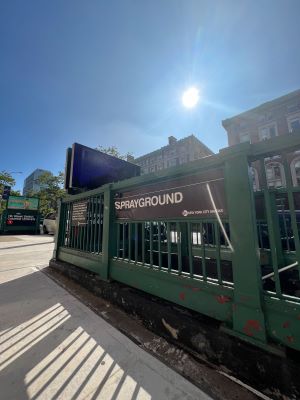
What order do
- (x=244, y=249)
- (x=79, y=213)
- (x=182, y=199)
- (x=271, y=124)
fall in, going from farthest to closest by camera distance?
1. (x=271, y=124)
2. (x=79, y=213)
3. (x=182, y=199)
4. (x=244, y=249)

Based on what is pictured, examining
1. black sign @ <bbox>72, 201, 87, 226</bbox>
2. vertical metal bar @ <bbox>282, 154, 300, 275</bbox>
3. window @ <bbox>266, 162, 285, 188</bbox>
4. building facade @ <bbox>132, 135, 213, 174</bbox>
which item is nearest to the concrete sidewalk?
vertical metal bar @ <bbox>282, 154, 300, 275</bbox>

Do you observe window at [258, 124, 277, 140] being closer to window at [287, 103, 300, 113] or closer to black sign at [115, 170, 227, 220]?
window at [287, 103, 300, 113]

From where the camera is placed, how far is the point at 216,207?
1.63 m

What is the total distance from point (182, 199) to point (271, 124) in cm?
2693

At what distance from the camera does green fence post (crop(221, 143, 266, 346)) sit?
133cm

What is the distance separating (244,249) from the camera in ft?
4.68

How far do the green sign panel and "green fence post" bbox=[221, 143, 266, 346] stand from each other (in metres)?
18.9

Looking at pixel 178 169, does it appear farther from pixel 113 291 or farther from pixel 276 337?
pixel 113 291

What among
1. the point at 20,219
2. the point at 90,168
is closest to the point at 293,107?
the point at 90,168

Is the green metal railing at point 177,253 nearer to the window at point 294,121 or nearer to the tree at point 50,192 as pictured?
the window at point 294,121

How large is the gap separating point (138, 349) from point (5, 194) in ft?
62.9

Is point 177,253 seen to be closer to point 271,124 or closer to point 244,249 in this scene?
point 244,249

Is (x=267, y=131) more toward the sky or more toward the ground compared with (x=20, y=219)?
more toward the sky

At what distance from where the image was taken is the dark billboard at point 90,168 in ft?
14.0
